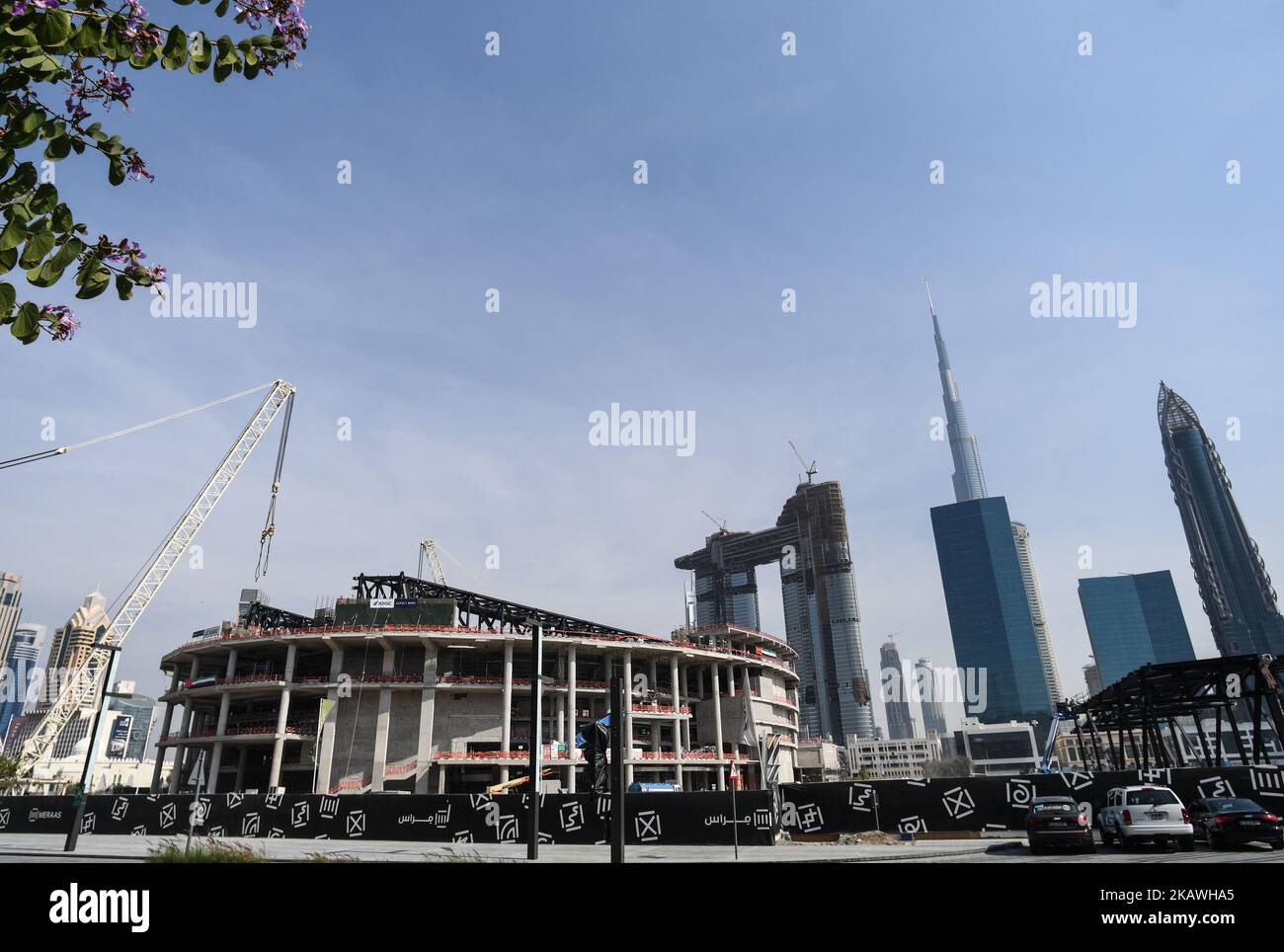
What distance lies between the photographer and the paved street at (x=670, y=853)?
15953 mm

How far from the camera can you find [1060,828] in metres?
17.2

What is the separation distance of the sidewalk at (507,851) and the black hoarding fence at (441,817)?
57 cm

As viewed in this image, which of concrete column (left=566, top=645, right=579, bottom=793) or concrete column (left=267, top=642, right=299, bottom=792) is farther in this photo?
concrete column (left=566, top=645, right=579, bottom=793)

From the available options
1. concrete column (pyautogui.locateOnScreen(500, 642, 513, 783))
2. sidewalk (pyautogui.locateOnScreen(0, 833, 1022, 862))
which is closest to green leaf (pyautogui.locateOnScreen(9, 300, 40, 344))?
sidewalk (pyautogui.locateOnScreen(0, 833, 1022, 862))

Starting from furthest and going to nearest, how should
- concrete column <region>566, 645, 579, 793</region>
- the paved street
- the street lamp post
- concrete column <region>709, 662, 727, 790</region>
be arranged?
1. concrete column <region>709, 662, 727, 790</region>
2. concrete column <region>566, 645, 579, 793</region>
3. the street lamp post
4. the paved street

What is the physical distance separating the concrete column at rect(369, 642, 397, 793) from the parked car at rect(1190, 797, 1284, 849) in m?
57.0

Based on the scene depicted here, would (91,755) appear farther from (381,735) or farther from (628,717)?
(628,717)

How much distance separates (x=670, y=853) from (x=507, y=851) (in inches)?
216

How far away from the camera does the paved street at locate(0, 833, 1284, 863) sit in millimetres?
15953

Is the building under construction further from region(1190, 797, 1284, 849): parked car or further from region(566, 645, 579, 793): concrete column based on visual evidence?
region(1190, 797, 1284, 849): parked car
